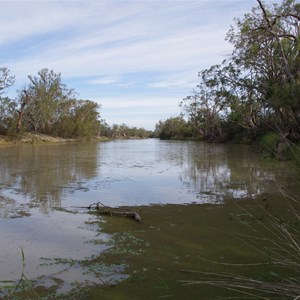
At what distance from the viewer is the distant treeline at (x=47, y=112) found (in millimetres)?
51753

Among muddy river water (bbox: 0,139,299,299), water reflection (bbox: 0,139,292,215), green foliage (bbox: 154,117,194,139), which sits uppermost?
green foliage (bbox: 154,117,194,139)

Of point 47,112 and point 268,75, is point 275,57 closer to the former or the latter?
point 268,75

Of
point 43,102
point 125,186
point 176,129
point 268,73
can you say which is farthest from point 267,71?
point 176,129

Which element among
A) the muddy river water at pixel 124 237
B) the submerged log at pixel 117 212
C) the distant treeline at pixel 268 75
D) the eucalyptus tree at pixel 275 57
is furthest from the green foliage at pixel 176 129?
the submerged log at pixel 117 212

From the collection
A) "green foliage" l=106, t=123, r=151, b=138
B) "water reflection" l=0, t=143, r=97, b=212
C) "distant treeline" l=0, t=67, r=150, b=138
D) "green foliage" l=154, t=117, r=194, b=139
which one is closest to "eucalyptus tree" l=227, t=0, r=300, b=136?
"water reflection" l=0, t=143, r=97, b=212

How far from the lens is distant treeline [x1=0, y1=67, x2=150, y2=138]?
5175 centimetres

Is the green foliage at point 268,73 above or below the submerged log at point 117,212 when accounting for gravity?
above

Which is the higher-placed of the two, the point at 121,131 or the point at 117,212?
the point at 121,131

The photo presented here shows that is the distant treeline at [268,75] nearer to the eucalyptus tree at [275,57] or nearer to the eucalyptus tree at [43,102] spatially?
the eucalyptus tree at [275,57]

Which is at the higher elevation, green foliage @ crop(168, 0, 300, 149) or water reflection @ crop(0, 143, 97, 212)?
green foliage @ crop(168, 0, 300, 149)

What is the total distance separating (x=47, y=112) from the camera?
2205 inches

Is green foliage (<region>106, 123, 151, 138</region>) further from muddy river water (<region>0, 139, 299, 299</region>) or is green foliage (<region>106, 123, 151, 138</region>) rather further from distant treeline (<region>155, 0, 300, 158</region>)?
muddy river water (<region>0, 139, 299, 299</region>)

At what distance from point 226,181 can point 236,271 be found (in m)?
8.79

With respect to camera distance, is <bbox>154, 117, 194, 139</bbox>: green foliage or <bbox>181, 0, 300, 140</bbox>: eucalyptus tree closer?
<bbox>181, 0, 300, 140</bbox>: eucalyptus tree
